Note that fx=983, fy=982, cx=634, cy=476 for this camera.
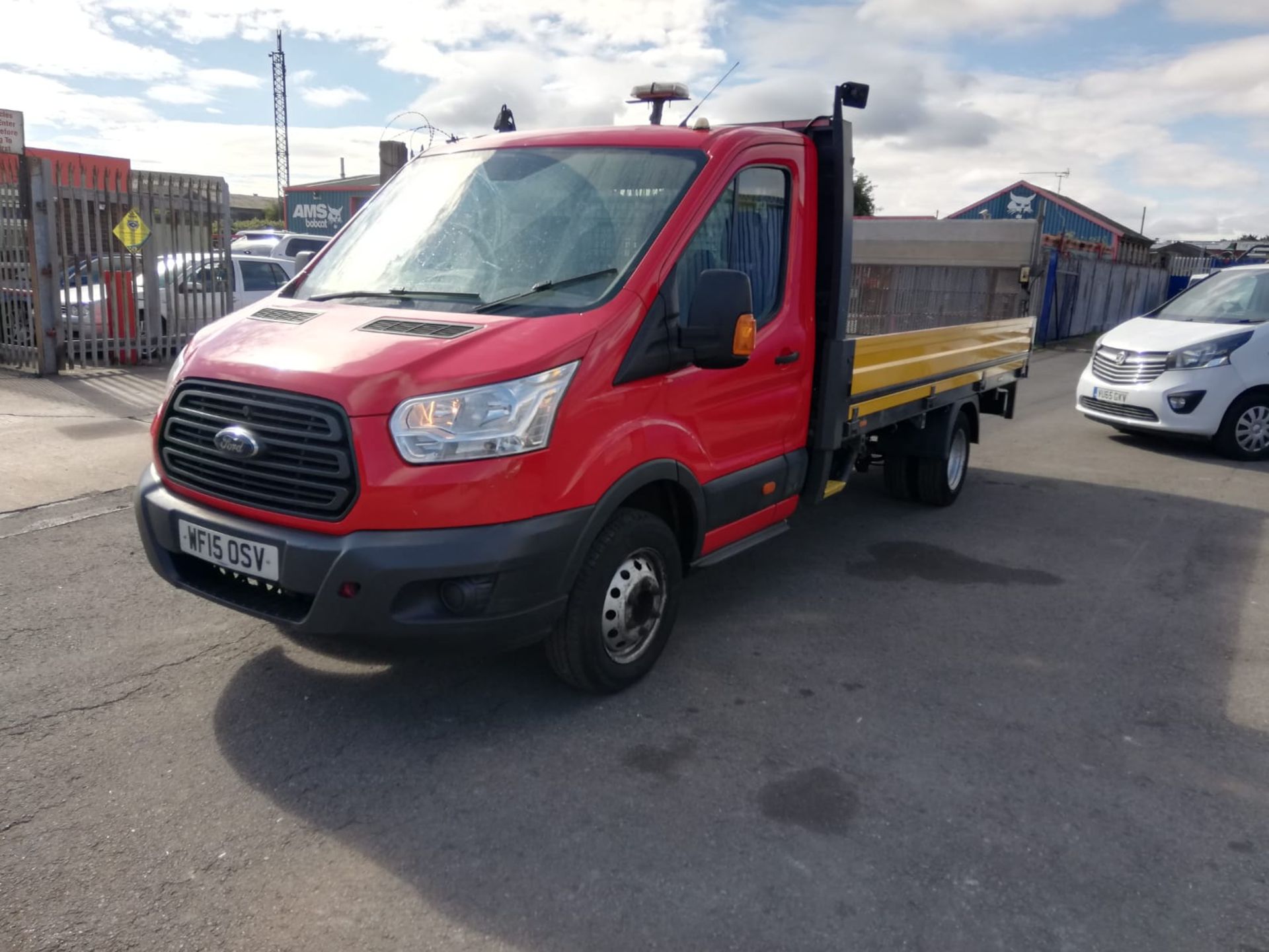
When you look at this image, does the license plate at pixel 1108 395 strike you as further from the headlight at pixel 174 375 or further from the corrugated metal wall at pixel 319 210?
the corrugated metal wall at pixel 319 210

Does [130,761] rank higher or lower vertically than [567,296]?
lower

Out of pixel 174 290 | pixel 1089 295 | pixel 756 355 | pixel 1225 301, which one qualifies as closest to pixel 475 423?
pixel 756 355

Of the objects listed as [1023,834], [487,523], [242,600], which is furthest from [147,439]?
[1023,834]

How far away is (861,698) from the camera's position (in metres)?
4.11

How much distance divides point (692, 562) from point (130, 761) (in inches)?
90.1

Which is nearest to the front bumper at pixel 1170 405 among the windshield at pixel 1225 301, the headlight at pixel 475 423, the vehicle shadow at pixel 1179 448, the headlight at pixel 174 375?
the vehicle shadow at pixel 1179 448

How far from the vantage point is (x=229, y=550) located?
11.4ft

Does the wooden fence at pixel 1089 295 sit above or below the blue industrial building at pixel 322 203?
below

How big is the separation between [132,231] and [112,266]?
47 cm

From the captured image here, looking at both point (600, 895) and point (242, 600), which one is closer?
point (600, 895)

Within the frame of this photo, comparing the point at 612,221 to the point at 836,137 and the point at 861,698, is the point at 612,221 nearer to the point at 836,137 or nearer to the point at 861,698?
the point at 836,137

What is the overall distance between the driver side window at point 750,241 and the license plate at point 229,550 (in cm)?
179

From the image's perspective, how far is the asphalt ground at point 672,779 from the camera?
108 inches

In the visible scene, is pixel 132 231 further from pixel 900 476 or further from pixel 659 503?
pixel 659 503
